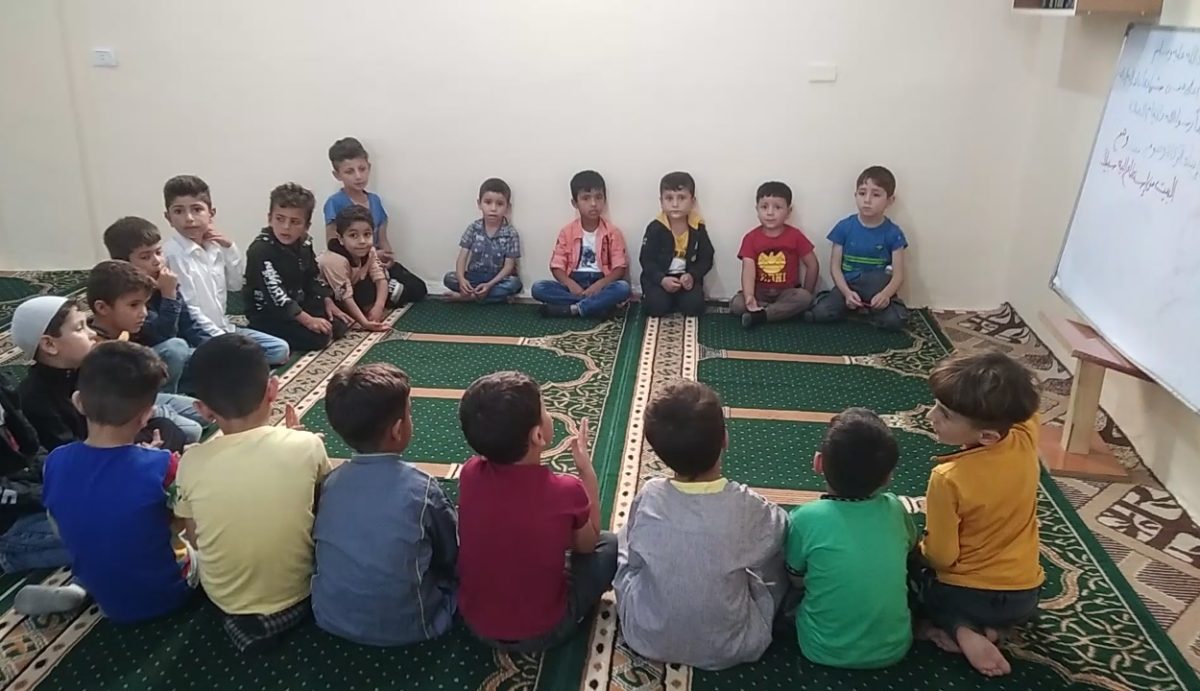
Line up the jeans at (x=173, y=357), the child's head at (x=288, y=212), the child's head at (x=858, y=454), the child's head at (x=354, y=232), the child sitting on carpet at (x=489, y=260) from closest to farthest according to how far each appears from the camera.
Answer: the child's head at (x=858, y=454) → the jeans at (x=173, y=357) → the child's head at (x=288, y=212) → the child's head at (x=354, y=232) → the child sitting on carpet at (x=489, y=260)

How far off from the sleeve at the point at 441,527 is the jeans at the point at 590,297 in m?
2.16

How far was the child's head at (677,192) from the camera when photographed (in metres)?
4.03

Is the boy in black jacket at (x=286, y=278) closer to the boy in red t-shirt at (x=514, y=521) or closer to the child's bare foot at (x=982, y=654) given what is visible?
the boy in red t-shirt at (x=514, y=521)

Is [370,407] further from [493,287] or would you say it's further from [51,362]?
[493,287]

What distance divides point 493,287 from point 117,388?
2.47 m

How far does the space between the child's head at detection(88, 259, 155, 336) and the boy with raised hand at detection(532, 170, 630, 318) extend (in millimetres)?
1770

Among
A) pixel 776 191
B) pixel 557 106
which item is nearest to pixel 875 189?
pixel 776 191

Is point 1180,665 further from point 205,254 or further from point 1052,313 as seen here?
point 205,254

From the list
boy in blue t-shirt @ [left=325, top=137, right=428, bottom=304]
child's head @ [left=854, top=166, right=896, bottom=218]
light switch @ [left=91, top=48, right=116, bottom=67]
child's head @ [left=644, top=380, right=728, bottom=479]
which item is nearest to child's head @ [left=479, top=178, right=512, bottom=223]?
boy in blue t-shirt @ [left=325, top=137, right=428, bottom=304]

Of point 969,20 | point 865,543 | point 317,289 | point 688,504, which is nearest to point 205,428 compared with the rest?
point 317,289

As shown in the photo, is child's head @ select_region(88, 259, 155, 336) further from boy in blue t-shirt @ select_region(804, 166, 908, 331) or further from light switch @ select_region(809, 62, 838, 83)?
light switch @ select_region(809, 62, 838, 83)

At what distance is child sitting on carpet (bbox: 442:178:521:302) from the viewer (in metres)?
4.25

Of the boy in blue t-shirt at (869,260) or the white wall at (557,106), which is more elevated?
the white wall at (557,106)

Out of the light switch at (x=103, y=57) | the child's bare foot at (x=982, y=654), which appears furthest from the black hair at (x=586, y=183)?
the child's bare foot at (x=982, y=654)
